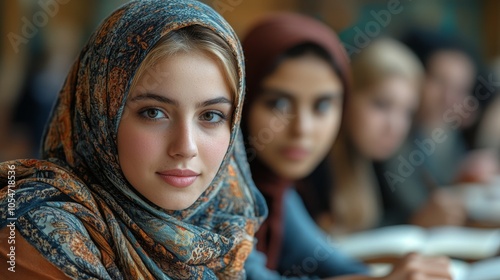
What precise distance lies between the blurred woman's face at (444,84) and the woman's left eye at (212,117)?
197cm

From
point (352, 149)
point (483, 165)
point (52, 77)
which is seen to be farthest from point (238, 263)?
point (52, 77)

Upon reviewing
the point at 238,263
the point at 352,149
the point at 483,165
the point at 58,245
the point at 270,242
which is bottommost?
the point at 58,245

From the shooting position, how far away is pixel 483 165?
2674mm

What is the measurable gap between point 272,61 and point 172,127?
2.08 feet

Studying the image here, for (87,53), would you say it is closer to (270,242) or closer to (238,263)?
(238,263)

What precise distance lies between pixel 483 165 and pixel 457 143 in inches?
10.3

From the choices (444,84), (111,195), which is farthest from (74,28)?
(111,195)

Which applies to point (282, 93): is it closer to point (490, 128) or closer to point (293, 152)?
point (293, 152)

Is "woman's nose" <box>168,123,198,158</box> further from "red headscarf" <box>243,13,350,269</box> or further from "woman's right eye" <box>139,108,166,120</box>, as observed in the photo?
"red headscarf" <box>243,13,350,269</box>

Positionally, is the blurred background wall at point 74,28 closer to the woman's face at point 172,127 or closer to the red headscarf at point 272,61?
the red headscarf at point 272,61

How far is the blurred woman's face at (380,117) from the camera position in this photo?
2180mm

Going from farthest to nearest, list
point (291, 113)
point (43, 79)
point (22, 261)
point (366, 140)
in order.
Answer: point (43, 79) < point (366, 140) < point (291, 113) < point (22, 261)

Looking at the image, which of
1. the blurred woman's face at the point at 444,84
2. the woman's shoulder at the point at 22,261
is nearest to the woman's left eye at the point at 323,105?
the woman's shoulder at the point at 22,261

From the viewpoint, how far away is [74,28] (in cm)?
382
